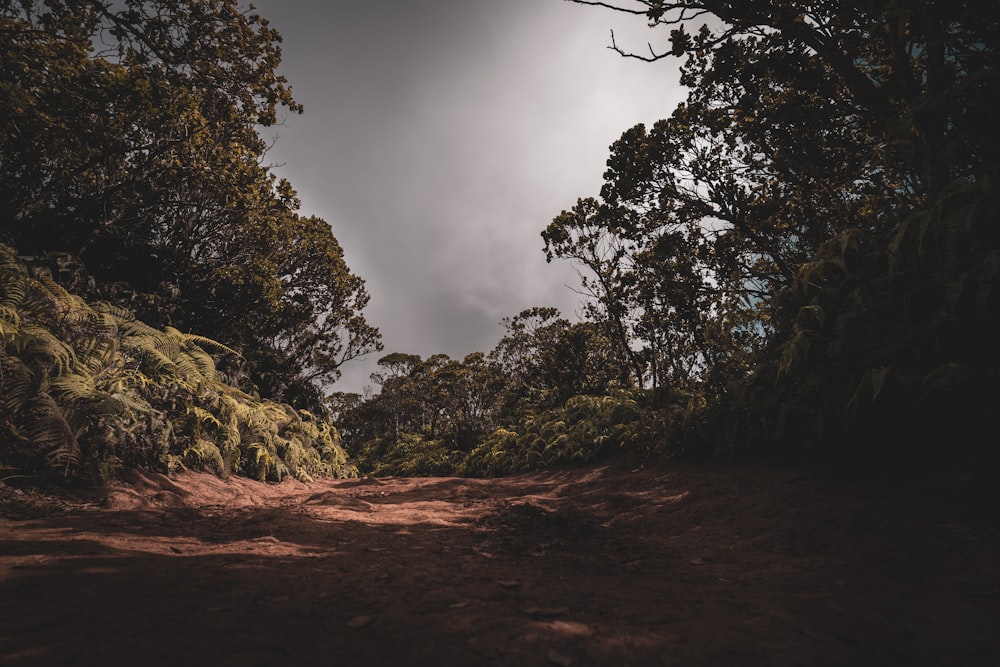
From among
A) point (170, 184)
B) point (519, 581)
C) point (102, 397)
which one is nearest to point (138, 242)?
point (170, 184)

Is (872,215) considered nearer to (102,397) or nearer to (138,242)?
(102,397)

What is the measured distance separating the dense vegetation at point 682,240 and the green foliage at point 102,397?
0.03 m

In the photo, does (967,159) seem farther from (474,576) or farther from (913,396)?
(474,576)

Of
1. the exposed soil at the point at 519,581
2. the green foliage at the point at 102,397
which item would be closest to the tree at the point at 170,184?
the green foliage at the point at 102,397

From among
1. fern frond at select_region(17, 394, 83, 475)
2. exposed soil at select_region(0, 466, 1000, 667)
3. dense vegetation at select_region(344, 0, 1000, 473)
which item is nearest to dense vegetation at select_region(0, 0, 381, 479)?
fern frond at select_region(17, 394, 83, 475)

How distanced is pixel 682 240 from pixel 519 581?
794 centimetres

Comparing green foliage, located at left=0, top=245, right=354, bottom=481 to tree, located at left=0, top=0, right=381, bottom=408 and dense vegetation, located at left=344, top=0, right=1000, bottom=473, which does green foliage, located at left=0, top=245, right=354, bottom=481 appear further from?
dense vegetation, located at left=344, top=0, right=1000, bottom=473

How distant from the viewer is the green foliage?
3.80 metres

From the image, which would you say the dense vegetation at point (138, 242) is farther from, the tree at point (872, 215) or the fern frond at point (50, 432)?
the tree at point (872, 215)

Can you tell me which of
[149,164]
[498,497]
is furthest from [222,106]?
[498,497]

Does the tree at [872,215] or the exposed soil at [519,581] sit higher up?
the tree at [872,215]

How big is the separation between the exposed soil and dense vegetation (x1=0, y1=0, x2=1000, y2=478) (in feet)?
3.28

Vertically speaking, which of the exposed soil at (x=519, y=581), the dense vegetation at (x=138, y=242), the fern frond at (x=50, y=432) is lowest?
the exposed soil at (x=519, y=581)

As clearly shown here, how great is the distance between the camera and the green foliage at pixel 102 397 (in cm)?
380
